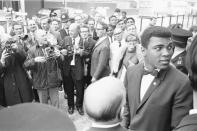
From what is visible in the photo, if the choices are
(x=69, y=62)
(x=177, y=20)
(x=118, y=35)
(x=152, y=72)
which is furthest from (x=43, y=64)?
(x=177, y=20)

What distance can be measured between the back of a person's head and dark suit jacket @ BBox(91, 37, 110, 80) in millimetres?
2949

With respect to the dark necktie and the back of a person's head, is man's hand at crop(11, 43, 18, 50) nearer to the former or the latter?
the dark necktie

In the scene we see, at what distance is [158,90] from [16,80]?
8.34 feet

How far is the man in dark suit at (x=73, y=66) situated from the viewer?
173 inches

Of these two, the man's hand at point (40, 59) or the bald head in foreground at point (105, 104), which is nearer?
the bald head in foreground at point (105, 104)

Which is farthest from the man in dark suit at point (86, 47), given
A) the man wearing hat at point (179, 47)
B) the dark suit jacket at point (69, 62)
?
the man wearing hat at point (179, 47)

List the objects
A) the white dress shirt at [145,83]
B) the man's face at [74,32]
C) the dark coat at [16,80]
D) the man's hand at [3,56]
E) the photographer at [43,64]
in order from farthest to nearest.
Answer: the man's face at [74,32]
the photographer at [43,64]
the dark coat at [16,80]
the man's hand at [3,56]
the white dress shirt at [145,83]

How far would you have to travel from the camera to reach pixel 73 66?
4.47 m

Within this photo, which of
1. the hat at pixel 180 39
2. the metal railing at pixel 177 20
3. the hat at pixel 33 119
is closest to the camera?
the hat at pixel 33 119

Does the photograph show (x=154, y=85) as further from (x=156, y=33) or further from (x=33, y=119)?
(x=33, y=119)

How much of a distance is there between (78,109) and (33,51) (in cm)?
157

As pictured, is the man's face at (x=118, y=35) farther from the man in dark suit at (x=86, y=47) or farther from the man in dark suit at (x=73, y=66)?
the man in dark suit at (x=73, y=66)

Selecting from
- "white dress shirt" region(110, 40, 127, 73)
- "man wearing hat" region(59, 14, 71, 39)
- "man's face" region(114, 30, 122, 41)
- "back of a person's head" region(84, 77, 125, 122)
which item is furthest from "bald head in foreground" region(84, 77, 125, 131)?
"man wearing hat" region(59, 14, 71, 39)

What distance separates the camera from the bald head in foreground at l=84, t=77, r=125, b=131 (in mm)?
1206
